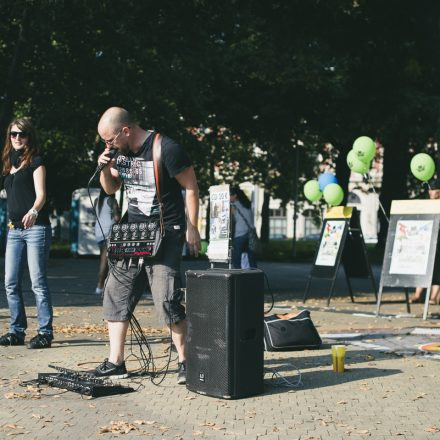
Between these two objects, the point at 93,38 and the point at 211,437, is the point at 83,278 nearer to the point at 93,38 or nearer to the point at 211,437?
the point at 93,38

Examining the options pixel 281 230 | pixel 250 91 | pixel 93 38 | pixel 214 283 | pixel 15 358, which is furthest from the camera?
pixel 281 230

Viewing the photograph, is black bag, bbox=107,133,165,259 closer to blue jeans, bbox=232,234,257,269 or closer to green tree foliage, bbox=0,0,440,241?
blue jeans, bbox=232,234,257,269

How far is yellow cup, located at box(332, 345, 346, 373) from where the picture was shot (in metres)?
7.59

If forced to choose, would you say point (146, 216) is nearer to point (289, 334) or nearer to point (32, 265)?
point (32, 265)

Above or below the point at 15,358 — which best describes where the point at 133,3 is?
above

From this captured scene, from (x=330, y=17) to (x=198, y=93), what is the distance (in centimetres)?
356

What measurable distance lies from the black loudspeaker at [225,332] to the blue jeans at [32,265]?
2.33 metres

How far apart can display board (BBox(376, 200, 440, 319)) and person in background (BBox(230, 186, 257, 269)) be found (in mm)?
3442

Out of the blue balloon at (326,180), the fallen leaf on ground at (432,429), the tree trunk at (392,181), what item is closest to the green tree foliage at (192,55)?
the blue balloon at (326,180)

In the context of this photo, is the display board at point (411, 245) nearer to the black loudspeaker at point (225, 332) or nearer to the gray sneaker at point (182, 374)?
the gray sneaker at point (182, 374)

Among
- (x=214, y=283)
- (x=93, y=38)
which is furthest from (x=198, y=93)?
(x=214, y=283)

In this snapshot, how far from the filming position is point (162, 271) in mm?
6934

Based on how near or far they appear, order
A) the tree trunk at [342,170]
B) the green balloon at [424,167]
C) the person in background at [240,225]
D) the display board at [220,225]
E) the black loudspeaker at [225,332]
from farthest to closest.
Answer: the tree trunk at [342,170], the person in background at [240,225], the green balloon at [424,167], the display board at [220,225], the black loudspeaker at [225,332]

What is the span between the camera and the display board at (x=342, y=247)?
14984 millimetres
